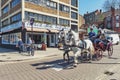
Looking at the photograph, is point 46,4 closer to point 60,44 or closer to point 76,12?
point 76,12

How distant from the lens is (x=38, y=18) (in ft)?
112

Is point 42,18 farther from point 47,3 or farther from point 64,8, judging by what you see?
point 64,8

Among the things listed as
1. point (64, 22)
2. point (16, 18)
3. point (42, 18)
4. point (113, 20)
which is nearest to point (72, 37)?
point (42, 18)

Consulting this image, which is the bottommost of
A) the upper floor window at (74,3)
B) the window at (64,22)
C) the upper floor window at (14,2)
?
the window at (64,22)

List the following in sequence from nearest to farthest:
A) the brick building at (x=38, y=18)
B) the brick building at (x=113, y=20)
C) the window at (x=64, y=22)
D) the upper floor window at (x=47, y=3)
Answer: the brick building at (x=38, y=18) → the upper floor window at (x=47, y=3) → the window at (x=64, y=22) → the brick building at (x=113, y=20)

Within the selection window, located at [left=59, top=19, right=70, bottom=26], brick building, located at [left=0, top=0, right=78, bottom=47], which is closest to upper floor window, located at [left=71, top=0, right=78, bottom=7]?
brick building, located at [left=0, top=0, right=78, bottom=47]

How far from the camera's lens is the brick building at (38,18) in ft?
102

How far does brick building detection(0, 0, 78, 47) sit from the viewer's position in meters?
31.2

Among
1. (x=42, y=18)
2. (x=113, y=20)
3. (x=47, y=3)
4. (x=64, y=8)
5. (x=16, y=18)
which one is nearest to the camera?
(x=16, y=18)

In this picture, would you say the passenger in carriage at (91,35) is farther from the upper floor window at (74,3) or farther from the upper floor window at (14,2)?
the upper floor window at (74,3)

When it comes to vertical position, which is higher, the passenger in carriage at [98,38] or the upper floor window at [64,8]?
the upper floor window at [64,8]

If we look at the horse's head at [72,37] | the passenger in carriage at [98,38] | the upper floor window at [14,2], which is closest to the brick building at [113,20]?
the upper floor window at [14,2]

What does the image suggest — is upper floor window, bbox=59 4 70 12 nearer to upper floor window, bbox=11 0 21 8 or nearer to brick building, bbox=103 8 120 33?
upper floor window, bbox=11 0 21 8

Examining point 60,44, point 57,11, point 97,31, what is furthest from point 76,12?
point 60,44
